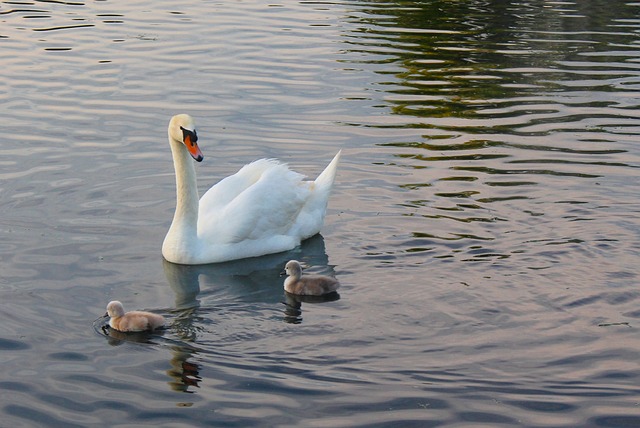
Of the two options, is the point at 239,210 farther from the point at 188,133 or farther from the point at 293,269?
the point at 293,269

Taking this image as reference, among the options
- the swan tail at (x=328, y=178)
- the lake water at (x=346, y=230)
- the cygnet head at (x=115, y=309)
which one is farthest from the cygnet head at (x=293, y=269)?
the swan tail at (x=328, y=178)

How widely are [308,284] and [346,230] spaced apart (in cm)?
199

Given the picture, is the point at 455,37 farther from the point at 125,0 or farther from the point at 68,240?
the point at 68,240

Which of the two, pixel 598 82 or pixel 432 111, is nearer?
pixel 432 111

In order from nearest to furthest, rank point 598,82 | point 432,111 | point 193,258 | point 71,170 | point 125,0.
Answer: point 193,258 → point 71,170 → point 432,111 → point 598,82 → point 125,0

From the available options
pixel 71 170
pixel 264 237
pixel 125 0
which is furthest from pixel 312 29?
pixel 264 237

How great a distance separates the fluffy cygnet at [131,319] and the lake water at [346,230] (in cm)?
11

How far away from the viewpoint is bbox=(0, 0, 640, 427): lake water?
8.63 m

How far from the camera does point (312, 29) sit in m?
23.4

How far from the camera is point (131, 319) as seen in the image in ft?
31.4

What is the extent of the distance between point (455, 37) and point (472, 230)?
11.2m

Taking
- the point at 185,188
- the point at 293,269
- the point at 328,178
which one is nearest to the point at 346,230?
the point at 328,178

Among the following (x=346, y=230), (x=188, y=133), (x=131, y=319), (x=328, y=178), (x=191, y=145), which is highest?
(x=188, y=133)

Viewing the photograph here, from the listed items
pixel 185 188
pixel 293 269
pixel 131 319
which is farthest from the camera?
pixel 185 188
